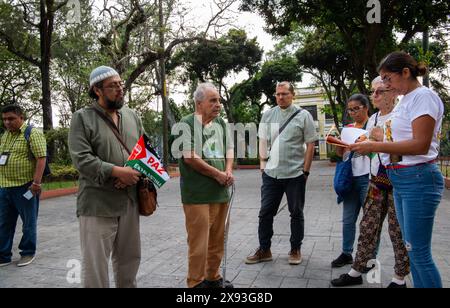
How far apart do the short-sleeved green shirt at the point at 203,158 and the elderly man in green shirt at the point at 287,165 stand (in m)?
0.89

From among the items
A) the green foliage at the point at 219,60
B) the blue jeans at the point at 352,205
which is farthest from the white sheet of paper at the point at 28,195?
the green foliage at the point at 219,60

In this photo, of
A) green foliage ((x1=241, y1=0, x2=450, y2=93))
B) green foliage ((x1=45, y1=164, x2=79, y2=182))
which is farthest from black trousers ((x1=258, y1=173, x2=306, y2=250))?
green foliage ((x1=45, y1=164, x2=79, y2=182))

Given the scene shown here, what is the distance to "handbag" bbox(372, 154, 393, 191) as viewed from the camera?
10.5 feet

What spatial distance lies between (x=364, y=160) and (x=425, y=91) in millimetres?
1579

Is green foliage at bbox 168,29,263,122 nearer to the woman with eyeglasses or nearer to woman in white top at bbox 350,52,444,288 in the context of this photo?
the woman with eyeglasses

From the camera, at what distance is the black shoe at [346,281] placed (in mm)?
3305

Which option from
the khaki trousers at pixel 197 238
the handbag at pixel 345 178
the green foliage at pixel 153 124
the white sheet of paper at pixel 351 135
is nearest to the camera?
the white sheet of paper at pixel 351 135

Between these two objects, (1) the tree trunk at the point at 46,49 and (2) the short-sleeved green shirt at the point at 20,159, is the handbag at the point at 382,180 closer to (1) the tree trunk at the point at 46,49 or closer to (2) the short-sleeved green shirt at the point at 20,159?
(2) the short-sleeved green shirt at the point at 20,159

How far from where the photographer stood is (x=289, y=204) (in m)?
4.03

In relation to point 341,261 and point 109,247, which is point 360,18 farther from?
point 109,247

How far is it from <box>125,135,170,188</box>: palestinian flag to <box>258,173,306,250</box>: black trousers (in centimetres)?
173

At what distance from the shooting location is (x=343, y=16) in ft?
32.0

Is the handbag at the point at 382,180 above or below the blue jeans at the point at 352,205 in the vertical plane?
above
